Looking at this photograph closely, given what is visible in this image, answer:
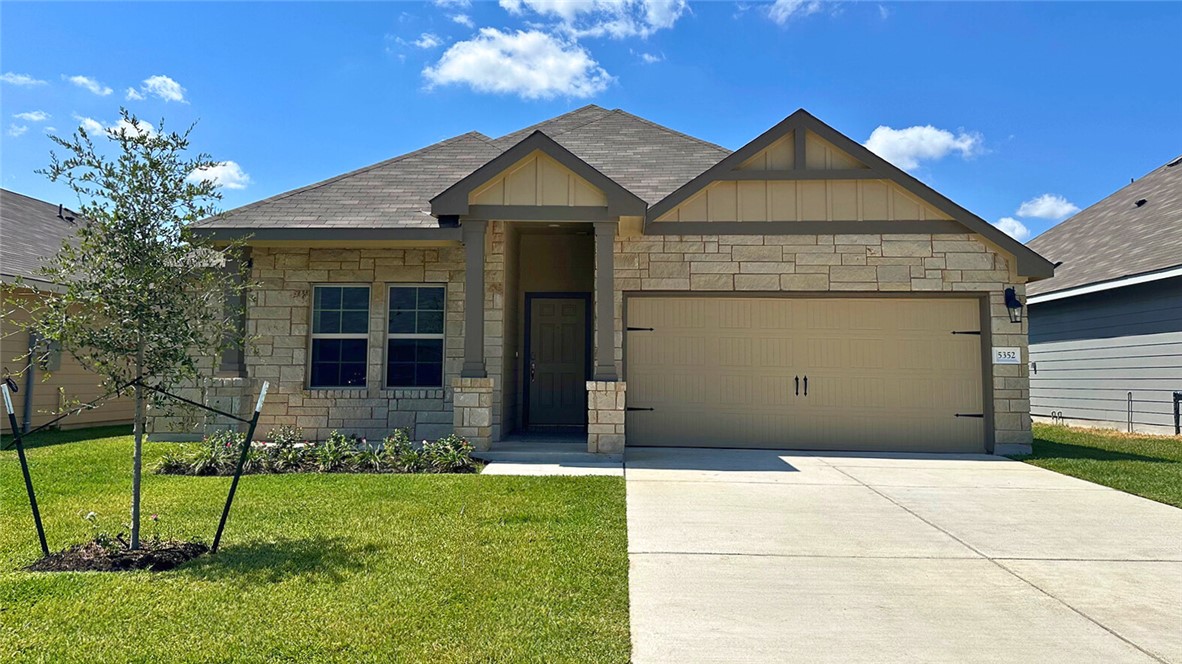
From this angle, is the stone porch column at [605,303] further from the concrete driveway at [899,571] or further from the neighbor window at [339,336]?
the neighbor window at [339,336]

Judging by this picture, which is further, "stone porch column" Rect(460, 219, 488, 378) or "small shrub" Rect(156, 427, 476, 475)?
"stone porch column" Rect(460, 219, 488, 378)

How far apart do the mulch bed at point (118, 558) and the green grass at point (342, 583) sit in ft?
0.47

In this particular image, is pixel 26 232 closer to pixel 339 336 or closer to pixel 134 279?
pixel 339 336

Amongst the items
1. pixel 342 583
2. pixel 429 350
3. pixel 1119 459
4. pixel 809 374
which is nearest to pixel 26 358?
pixel 429 350

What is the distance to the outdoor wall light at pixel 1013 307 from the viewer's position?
29.2ft

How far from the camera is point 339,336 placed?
31.0 feet

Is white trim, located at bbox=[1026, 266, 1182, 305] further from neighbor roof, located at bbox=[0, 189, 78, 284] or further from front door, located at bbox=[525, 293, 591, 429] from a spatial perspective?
neighbor roof, located at bbox=[0, 189, 78, 284]

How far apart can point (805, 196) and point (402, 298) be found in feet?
19.7

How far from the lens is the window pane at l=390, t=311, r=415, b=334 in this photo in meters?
9.45

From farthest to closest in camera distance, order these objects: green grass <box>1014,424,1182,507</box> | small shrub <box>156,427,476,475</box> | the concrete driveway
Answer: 1. small shrub <box>156,427,476,475</box>
2. green grass <box>1014,424,1182,507</box>
3. the concrete driveway

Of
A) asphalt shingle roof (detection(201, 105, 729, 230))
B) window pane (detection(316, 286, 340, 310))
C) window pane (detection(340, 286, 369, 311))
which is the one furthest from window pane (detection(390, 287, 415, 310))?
asphalt shingle roof (detection(201, 105, 729, 230))

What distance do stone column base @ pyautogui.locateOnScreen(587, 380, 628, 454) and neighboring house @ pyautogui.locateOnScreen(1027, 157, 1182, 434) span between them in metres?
9.44

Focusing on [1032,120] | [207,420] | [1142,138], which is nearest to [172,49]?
[207,420]

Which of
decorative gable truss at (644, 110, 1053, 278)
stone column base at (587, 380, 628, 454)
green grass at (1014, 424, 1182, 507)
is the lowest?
green grass at (1014, 424, 1182, 507)
